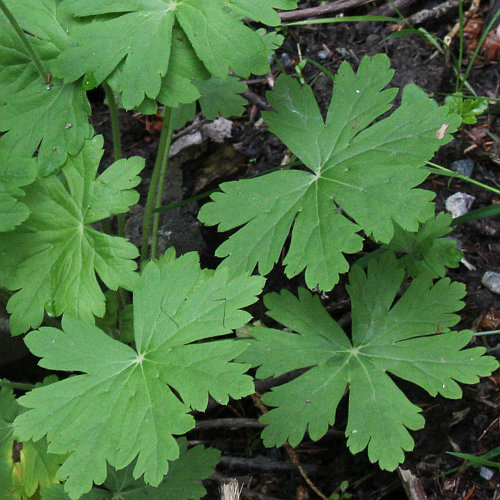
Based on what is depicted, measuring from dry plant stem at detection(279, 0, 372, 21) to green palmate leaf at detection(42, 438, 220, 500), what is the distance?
233 centimetres

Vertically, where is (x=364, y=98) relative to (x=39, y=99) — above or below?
below

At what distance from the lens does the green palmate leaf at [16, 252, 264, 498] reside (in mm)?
1822

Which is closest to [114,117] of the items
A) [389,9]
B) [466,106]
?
[466,106]

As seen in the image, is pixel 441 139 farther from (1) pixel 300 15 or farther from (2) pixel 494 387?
(1) pixel 300 15

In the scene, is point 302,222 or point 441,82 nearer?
point 302,222

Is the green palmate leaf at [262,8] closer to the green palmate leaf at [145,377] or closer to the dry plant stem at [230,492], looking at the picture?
the green palmate leaf at [145,377]

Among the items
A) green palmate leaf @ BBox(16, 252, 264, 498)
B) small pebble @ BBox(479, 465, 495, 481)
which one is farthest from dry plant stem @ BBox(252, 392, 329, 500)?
green palmate leaf @ BBox(16, 252, 264, 498)

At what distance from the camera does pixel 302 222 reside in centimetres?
216

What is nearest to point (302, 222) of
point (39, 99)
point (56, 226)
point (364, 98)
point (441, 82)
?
point (364, 98)

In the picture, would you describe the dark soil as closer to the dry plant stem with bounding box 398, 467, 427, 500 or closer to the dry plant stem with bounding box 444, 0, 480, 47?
the dry plant stem with bounding box 444, 0, 480, 47

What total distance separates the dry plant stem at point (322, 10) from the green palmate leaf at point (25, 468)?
8.19 feet

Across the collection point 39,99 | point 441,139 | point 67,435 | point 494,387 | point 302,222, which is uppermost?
point 39,99

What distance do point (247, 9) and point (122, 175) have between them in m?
0.70

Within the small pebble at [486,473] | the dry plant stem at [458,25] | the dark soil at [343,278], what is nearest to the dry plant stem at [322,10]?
the dark soil at [343,278]
